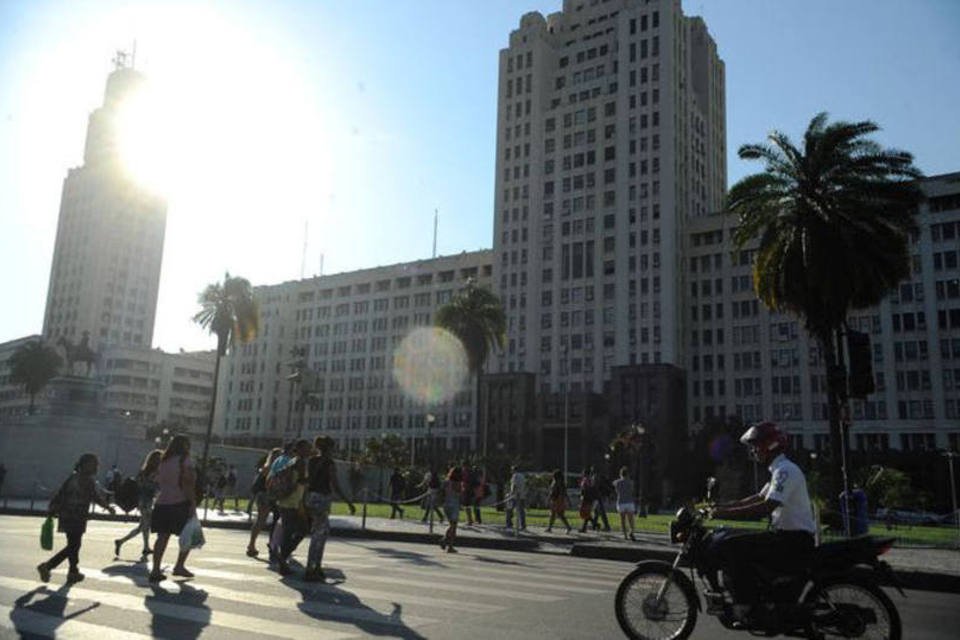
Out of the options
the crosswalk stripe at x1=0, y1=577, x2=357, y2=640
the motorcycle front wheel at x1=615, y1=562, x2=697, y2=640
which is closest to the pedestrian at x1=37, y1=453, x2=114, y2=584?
the crosswalk stripe at x1=0, y1=577, x2=357, y2=640

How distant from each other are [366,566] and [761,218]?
23.7 m

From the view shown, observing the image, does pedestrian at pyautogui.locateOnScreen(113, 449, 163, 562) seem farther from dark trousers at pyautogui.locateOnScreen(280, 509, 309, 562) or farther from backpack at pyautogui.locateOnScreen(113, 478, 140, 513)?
dark trousers at pyautogui.locateOnScreen(280, 509, 309, 562)

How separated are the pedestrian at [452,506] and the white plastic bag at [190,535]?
6774 mm

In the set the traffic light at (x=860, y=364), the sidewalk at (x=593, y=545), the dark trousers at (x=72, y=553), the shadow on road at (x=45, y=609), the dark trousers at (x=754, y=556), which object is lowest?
the sidewalk at (x=593, y=545)

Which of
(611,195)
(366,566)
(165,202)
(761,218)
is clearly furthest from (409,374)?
(366,566)

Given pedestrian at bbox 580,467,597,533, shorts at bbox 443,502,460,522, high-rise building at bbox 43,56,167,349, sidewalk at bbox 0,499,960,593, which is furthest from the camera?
high-rise building at bbox 43,56,167,349

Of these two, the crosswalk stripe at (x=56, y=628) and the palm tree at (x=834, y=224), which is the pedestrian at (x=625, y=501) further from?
the crosswalk stripe at (x=56, y=628)

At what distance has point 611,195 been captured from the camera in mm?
92625

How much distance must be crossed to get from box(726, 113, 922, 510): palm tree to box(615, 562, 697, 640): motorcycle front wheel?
2373 cm

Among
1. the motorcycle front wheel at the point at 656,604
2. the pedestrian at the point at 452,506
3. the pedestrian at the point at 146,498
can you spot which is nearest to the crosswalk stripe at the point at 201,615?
the pedestrian at the point at 146,498

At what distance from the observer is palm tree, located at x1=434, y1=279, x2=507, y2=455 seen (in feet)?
188

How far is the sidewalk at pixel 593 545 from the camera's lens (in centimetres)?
1329

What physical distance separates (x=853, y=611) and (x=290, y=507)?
751 centimetres

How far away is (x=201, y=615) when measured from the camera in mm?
7500
